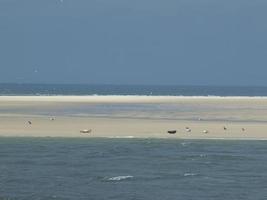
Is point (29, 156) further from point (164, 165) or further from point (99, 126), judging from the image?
point (99, 126)

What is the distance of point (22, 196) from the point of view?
22828 millimetres

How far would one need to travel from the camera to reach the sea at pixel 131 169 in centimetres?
2369

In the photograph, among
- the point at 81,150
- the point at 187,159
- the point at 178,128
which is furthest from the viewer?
the point at 178,128

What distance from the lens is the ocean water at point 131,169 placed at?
23.7 m

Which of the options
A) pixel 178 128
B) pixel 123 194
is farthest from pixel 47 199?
pixel 178 128

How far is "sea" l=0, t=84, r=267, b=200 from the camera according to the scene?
23.7 metres

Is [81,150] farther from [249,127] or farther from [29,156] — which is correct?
[249,127]

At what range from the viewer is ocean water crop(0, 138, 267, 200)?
934 inches

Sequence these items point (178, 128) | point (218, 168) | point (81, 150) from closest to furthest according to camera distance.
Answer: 1. point (218, 168)
2. point (81, 150)
3. point (178, 128)

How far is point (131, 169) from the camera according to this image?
28812 millimetres

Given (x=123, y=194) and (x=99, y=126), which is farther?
(x=99, y=126)

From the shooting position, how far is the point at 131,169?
94.5 feet

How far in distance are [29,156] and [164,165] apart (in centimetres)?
620

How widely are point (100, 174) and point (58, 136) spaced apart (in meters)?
15.2
